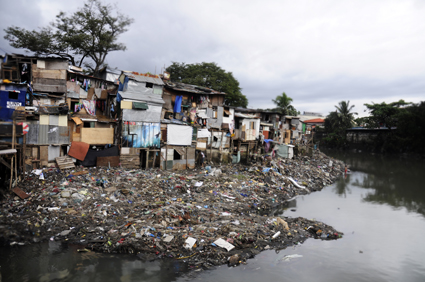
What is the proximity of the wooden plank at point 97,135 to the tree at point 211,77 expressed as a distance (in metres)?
16.8

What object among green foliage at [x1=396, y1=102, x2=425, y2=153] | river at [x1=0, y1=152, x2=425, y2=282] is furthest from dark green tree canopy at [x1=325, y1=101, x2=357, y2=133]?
river at [x1=0, y1=152, x2=425, y2=282]

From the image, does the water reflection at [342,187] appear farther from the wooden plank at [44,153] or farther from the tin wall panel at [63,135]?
the wooden plank at [44,153]

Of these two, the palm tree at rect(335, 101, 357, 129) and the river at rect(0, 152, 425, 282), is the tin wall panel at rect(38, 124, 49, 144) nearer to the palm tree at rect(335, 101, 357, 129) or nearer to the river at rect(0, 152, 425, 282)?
the river at rect(0, 152, 425, 282)

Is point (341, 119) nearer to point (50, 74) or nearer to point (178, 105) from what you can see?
point (178, 105)

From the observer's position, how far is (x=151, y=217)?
924cm

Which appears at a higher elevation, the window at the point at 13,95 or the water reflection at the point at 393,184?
the window at the point at 13,95

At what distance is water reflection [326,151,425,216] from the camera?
54.5 ft

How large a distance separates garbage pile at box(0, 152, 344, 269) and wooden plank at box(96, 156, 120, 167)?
807 millimetres

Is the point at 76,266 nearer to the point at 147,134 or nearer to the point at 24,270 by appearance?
the point at 24,270

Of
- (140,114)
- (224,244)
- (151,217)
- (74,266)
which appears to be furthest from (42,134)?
(224,244)

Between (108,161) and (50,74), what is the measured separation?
6.43 metres

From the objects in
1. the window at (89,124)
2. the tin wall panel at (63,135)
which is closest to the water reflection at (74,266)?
the tin wall panel at (63,135)

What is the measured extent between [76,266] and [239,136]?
1828 cm

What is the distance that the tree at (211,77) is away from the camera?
106 feet
